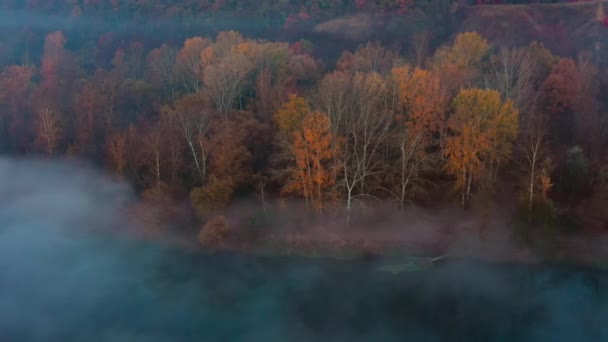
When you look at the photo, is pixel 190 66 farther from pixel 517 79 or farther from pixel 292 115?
pixel 517 79

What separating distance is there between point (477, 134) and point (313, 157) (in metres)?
8.11

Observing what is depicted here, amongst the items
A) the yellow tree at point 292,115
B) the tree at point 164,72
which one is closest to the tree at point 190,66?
the tree at point 164,72

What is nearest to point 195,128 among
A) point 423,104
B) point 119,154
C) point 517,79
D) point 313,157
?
point 119,154

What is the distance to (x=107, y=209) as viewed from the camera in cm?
3203

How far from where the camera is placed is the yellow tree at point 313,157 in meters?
28.1

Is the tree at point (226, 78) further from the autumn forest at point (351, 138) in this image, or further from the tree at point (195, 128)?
the tree at point (195, 128)

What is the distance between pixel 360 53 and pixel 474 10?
2453 cm

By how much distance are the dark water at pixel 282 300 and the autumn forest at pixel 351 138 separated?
2753 mm

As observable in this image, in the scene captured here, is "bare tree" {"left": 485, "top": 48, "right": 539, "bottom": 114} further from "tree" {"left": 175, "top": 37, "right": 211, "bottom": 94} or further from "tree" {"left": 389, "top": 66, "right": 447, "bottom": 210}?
"tree" {"left": 175, "top": 37, "right": 211, "bottom": 94}

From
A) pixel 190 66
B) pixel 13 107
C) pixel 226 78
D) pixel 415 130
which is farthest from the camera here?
pixel 190 66

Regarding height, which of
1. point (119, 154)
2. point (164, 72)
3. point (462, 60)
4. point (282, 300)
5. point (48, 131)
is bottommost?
point (282, 300)

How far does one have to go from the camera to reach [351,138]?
30.0 metres

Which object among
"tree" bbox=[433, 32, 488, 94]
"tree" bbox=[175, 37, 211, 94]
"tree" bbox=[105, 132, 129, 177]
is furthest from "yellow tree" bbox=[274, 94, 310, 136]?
"tree" bbox=[175, 37, 211, 94]

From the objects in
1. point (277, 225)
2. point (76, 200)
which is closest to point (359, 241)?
point (277, 225)
